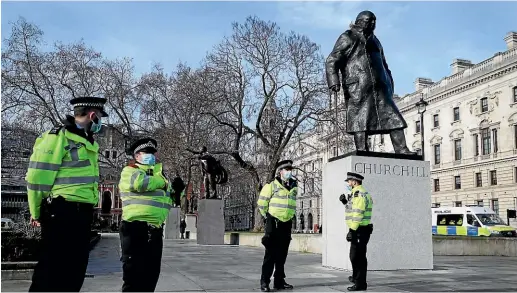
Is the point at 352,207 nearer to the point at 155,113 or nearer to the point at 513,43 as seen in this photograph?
the point at 155,113

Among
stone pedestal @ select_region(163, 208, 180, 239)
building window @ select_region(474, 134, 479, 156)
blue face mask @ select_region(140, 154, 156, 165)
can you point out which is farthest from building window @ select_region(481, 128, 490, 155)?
blue face mask @ select_region(140, 154, 156, 165)

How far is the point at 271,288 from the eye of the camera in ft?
26.2

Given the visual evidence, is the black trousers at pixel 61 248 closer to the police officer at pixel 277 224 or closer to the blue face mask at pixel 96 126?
the blue face mask at pixel 96 126

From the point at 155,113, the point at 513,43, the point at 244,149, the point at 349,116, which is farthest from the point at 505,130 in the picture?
the point at 349,116

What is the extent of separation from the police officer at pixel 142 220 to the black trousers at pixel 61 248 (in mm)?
787

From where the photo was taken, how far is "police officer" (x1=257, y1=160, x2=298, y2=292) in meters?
7.93

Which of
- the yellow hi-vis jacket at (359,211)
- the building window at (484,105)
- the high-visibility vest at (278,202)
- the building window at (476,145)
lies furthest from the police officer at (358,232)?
the building window at (476,145)

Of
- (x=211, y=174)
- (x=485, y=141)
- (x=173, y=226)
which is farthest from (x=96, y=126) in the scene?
(x=485, y=141)

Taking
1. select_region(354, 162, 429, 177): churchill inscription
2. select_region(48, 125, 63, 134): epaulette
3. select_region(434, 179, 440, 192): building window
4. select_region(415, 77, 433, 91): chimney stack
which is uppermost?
select_region(415, 77, 433, 91): chimney stack

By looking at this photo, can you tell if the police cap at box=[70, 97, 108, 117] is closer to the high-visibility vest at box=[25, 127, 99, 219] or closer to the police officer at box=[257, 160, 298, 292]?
the high-visibility vest at box=[25, 127, 99, 219]

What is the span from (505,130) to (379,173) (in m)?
48.7

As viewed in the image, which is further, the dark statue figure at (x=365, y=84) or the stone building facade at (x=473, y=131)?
the stone building facade at (x=473, y=131)

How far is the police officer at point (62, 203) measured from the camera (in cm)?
437

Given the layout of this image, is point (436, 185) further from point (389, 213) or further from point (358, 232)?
point (358, 232)
